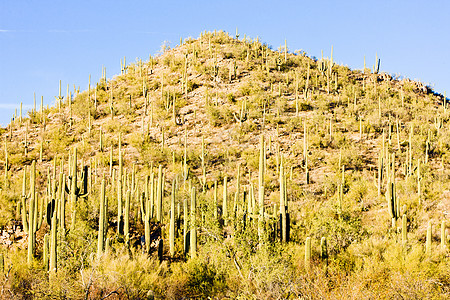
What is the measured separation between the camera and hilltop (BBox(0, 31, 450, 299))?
397 inches

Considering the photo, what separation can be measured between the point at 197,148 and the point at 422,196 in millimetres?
13397

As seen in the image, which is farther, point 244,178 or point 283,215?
point 244,178

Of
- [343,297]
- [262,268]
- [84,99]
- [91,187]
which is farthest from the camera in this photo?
[84,99]

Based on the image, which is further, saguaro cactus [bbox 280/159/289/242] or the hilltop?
saguaro cactus [bbox 280/159/289/242]

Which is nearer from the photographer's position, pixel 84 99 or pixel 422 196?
pixel 422 196

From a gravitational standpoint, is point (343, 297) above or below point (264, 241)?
below

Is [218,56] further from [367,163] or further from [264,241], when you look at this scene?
[264,241]

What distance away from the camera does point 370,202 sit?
56.0 feet

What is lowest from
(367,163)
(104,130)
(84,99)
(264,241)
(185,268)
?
(185,268)

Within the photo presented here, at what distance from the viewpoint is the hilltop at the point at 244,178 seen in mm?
10078

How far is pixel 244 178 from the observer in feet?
69.4

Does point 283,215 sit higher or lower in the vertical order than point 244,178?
lower

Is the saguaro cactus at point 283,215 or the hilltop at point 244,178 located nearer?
the hilltop at point 244,178

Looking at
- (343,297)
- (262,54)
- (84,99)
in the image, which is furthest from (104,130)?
(343,297)
